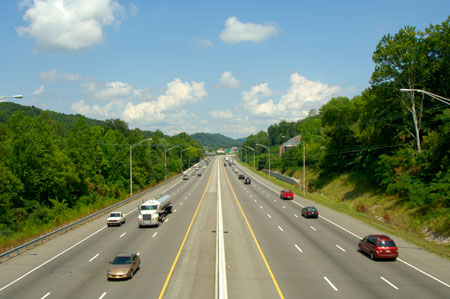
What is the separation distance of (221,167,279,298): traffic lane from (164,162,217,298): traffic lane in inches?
41.2

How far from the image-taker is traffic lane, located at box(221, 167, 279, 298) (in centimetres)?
1634

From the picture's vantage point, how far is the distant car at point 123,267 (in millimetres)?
18266

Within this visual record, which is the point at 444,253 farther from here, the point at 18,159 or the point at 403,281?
the point at 18,159

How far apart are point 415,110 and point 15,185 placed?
53430 millimetres

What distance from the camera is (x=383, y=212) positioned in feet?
146

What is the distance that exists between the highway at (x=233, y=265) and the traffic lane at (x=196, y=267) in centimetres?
5

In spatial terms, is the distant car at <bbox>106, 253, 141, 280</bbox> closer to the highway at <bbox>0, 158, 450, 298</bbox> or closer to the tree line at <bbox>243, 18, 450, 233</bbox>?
the highway at <bbox>0, 158, 450, 298</bbox>

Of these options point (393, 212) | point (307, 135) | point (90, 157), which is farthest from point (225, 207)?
point (307, 135)

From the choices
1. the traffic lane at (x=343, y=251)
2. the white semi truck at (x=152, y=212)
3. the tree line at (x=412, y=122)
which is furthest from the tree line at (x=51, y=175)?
the tree line at (x=412, y=122)

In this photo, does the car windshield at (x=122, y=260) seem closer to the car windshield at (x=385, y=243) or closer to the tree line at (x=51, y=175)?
the car windshield at (x=385, y=243)

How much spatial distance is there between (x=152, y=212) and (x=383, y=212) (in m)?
28.0

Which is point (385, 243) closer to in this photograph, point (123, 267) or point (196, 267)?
point (196, 267)

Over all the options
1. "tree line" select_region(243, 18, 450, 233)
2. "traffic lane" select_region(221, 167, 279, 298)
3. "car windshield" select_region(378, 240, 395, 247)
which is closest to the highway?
"traffic lane" select_region(221, 167, 279, 298)

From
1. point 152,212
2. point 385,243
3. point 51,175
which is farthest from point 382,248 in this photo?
point 51,175
